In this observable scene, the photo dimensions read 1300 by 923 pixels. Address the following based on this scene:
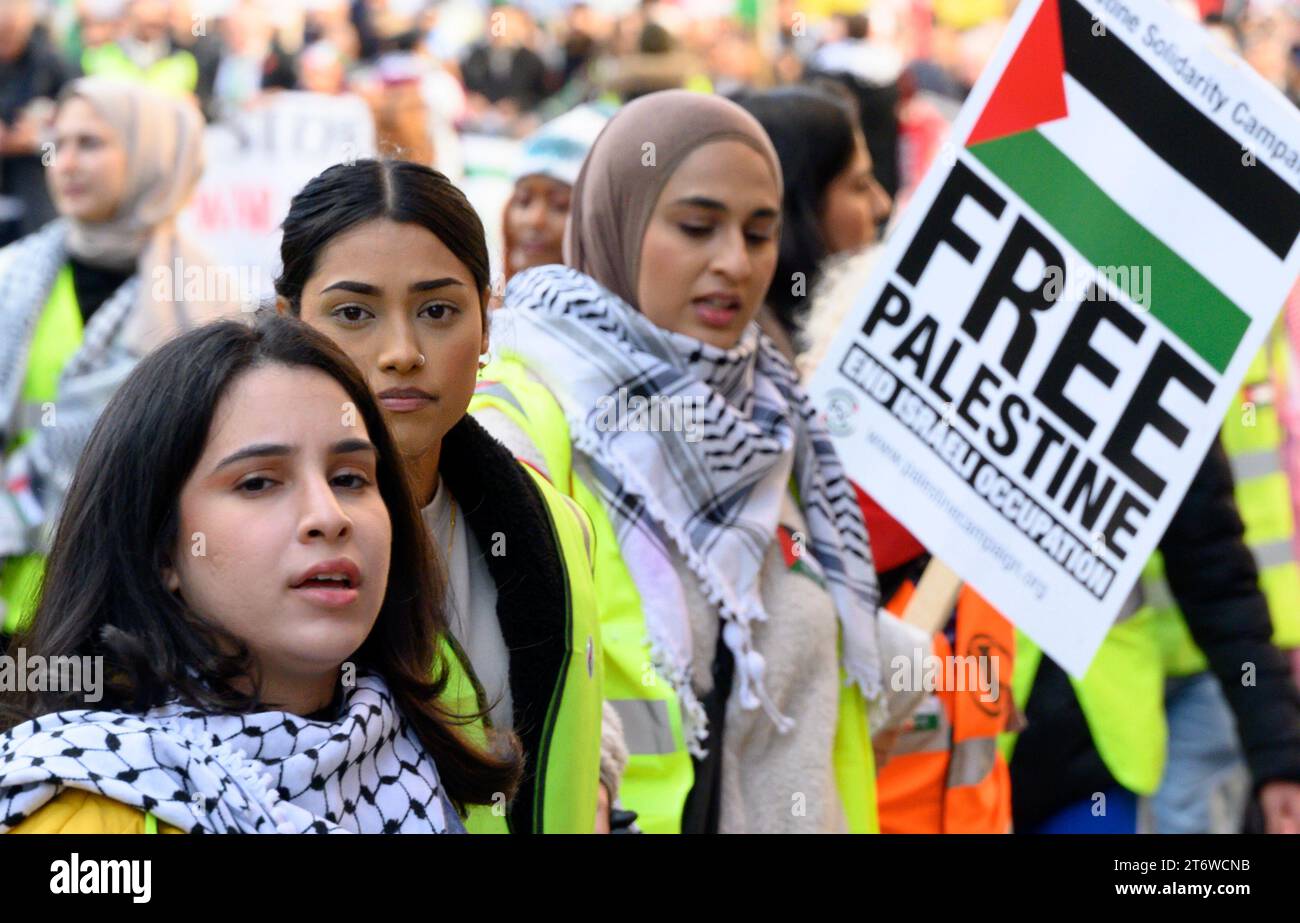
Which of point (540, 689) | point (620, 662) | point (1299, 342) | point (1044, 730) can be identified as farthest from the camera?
point (1299, 342)

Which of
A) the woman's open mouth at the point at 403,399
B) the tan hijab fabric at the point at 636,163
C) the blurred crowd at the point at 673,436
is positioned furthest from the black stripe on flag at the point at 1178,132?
the woman's open mouth at the point at 403,399

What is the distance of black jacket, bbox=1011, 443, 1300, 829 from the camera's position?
439cm

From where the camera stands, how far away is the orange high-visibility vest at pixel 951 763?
4.13 m

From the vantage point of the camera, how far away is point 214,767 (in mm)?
2033

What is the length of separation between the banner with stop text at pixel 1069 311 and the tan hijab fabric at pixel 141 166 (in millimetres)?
2326

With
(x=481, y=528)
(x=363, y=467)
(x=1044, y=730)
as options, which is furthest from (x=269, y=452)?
(x=1044, y=730)

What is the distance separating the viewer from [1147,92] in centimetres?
388

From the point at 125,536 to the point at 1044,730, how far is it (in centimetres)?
266

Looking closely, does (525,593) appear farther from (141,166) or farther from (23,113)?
(23,113)

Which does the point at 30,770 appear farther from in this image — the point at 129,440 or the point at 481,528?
the point at 481,528

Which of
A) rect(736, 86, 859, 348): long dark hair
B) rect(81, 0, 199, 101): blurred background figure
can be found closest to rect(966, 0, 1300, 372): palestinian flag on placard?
rect(736, 86, 859, 348): long dark hair

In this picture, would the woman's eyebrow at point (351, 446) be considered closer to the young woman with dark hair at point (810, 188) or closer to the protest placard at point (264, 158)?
the young woman with dark hair at point (810, 188)

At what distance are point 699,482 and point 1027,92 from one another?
1.03 meters
